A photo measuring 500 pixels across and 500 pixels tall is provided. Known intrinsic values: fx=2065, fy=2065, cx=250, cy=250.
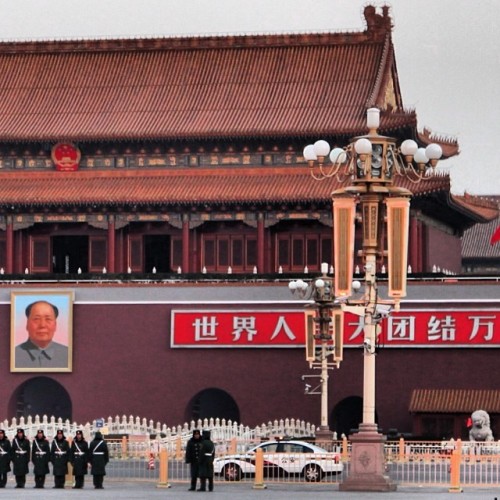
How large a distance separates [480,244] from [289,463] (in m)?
45.9

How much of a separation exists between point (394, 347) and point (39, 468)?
1728cm

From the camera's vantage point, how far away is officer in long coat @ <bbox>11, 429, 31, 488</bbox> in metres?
43.2

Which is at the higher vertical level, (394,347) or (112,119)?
(112,119)

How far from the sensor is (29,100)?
67.1 meters

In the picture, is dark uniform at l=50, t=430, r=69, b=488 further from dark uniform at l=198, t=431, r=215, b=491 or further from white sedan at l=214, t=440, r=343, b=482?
white sedan at l=214, t=440, r=343, b=482

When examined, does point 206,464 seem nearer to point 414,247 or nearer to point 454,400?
point 454,400

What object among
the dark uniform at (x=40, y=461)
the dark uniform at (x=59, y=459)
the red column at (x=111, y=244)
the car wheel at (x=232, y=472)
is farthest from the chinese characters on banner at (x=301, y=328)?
the dark uniform at (x=40, y=461)

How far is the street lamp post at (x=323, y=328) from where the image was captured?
174 ft

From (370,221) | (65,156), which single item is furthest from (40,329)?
(370,221)

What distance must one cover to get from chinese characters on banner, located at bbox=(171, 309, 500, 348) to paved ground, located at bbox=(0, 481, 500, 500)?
51.6 ft

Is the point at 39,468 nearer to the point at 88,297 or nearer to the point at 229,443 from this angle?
the point at 229,443

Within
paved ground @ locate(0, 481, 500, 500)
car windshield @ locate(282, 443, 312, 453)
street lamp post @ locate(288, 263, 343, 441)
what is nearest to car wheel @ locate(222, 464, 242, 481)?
paved ground @ locate(0, 481, 500, 500)

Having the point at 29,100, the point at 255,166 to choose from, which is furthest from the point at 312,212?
the point at 29,100

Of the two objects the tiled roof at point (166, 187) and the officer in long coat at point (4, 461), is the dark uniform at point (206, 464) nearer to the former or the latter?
the officer in long coat at point (4, 461)
